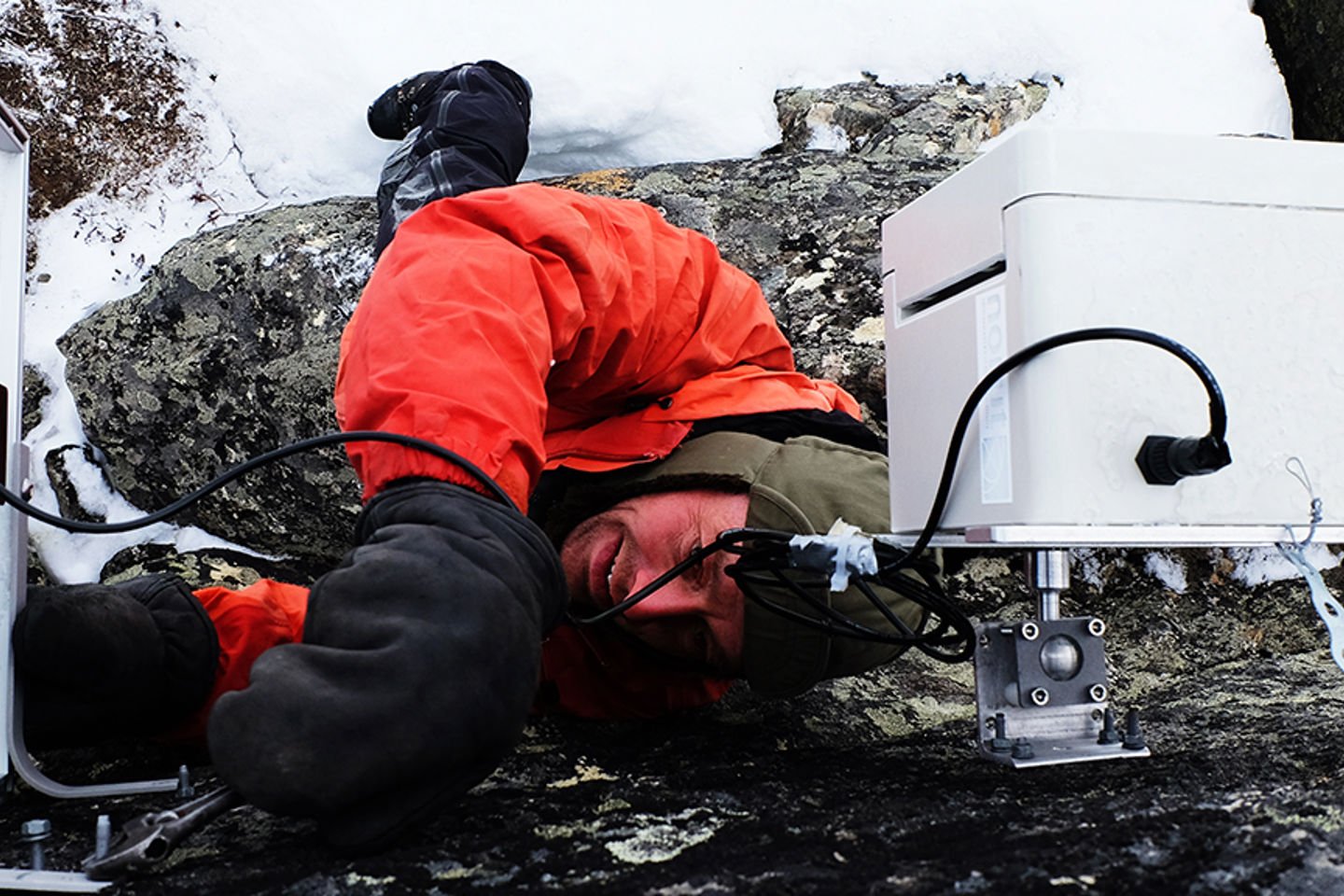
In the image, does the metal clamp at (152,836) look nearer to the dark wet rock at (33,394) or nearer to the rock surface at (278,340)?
the rock surface at (278,340)

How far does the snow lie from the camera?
6.75 feet

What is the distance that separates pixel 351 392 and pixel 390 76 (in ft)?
4.67

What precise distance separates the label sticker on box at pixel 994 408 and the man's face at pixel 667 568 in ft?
1.59

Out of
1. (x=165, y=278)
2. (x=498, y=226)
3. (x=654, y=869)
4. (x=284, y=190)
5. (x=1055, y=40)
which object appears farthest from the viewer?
(x=1055, y=40)

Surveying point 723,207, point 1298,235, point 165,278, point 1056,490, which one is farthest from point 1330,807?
point 165,278

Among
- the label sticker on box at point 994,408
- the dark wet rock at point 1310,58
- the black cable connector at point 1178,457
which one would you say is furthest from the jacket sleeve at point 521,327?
the dark wet rock at point 1310,58

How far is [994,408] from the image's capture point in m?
0.86

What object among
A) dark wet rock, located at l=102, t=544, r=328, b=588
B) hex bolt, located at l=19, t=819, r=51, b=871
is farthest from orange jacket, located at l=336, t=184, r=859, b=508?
dark wet rock, located at l=102, t=544, r=328, b=588

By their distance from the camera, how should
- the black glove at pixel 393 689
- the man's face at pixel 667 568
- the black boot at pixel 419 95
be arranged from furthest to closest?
the black boot at pixel 419 95 → the man's face at pixel 667 568 → the black glove at pixel 393 689

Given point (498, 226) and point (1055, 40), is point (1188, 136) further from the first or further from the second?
point (1055, 40)

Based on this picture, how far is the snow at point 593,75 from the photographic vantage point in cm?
206

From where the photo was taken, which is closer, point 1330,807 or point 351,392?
point 1330,807

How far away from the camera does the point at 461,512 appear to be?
0.89 meters

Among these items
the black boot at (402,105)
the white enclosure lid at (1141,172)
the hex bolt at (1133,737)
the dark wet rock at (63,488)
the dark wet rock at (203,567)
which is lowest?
the hex bolt at (1133,737)
